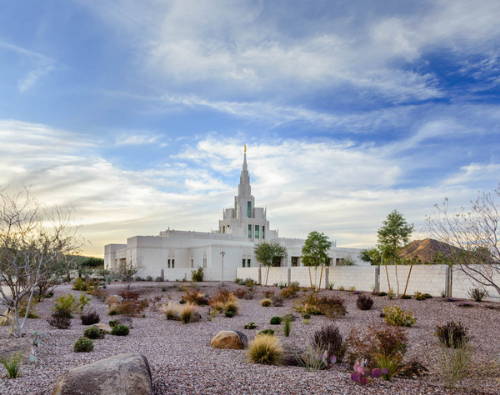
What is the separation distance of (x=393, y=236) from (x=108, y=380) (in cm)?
2508

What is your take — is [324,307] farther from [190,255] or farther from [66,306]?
[190,255]

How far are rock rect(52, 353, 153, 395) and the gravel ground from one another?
458 millimetres

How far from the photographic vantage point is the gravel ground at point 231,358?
261 inches

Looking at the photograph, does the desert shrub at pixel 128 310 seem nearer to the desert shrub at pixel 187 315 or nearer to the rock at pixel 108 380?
the desert shrub at pixel 187 315

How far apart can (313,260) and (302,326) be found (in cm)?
1902

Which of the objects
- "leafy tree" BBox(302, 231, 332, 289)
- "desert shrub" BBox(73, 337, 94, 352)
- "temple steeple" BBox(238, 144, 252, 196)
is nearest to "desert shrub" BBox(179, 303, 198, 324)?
"desert shrub" BBox(73, 337, 94, 352)

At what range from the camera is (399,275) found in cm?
2631

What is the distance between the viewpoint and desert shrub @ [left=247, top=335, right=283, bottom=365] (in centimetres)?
873

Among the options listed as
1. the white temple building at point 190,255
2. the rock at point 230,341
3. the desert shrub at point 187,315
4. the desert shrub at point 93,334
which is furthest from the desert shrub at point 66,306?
the white temple building at point 190,255

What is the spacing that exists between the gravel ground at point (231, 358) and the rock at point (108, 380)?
0.46 meters

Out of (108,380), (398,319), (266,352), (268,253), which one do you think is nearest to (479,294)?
(398,319)

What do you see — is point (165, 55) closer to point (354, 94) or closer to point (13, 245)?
point (354, 94)

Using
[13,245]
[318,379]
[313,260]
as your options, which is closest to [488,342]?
[318,379]

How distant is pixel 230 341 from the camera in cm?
1112
